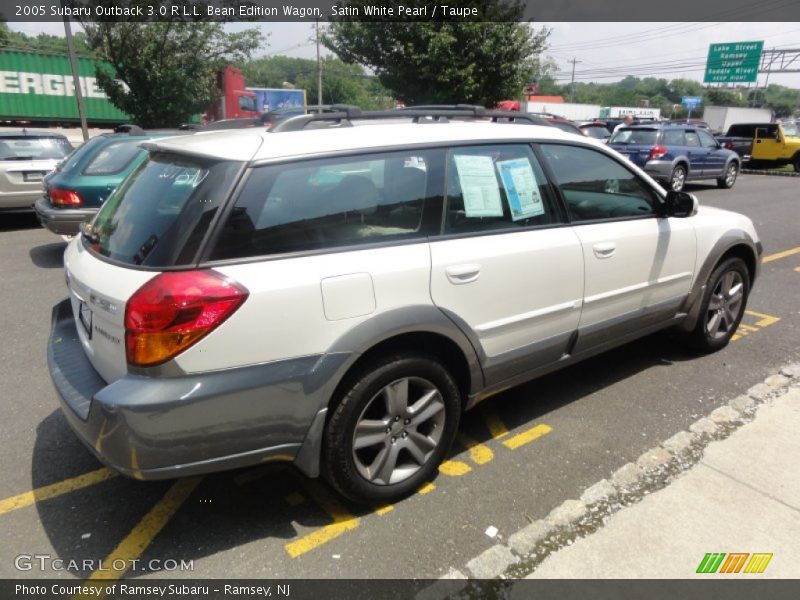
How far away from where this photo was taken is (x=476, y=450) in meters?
3.18

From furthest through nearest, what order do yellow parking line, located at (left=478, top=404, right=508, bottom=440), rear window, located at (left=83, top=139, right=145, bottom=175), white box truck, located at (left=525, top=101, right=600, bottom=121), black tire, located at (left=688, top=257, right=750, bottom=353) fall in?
white box truck, located at (left=525, top=101, right=600, bottom=121), rear window, located at (left=83, top=139, right=145, bottom=175), black tire, located at (left=688, top=257, right=750, bottom=353), yellow parking line, located at (left=478, top=404, right=508, bottom=440)

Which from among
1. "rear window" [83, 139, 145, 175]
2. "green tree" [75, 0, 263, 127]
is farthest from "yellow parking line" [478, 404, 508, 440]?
"green tree" [75, 0, 263, 127]

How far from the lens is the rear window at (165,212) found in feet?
7.17

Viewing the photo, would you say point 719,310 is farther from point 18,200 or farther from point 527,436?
point 18,200

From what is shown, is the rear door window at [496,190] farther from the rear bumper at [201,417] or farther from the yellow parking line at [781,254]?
the yellow parking line at [781,254]

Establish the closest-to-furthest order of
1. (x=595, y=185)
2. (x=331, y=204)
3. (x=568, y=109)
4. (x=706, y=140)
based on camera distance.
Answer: (x=331, y=204), (x=595, y=185), (x=706, y=140), (x=568, y=109)

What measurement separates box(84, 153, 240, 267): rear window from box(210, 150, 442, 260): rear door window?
0.09 metres

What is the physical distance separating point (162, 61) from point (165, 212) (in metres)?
17.6

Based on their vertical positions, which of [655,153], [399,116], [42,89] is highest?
[42,89]

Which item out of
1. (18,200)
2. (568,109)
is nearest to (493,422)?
(18,200)

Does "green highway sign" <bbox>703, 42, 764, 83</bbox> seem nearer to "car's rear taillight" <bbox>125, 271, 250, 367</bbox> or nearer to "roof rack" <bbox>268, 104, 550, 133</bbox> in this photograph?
"roof rack" <bbox>268, 104, 550, 133</bbox>

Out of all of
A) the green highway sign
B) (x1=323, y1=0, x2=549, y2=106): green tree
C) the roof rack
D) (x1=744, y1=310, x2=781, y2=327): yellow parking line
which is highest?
the green highway sign

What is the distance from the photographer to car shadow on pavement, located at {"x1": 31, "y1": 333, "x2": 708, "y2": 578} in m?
2.43

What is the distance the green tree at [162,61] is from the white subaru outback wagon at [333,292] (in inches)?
658
